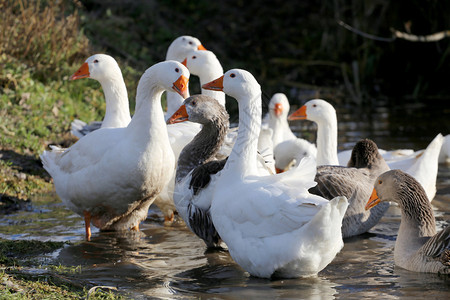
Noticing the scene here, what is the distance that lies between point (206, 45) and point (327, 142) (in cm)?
977

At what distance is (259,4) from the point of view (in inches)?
821

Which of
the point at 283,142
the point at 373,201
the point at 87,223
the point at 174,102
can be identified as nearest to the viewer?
the point at 373,201

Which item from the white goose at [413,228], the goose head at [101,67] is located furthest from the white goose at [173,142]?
the white goose at [413,228]

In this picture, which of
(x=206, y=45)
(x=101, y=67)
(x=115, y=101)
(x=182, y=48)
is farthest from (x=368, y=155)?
(x=206, y=45)

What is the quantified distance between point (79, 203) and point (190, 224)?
125cm

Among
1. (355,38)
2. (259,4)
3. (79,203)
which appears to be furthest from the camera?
(259,4)

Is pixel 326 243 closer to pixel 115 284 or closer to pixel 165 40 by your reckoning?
pixel 115 284

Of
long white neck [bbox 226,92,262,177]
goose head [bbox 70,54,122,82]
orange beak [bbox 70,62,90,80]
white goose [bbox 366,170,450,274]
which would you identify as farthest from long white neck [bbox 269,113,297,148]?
long white neck [bbox 226,92,262,177]

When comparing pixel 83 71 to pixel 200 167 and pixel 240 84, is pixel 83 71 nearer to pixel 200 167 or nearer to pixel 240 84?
pixel 200 167

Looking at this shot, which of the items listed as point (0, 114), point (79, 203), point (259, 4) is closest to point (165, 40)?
point (259, 4)

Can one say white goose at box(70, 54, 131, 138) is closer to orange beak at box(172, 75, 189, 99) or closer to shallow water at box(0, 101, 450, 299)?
shallow water at box(0, 101, 450, 299)

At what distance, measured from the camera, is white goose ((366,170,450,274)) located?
19.7 feet

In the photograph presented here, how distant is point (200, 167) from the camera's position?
698 cm

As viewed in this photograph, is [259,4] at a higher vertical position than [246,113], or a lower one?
higher
